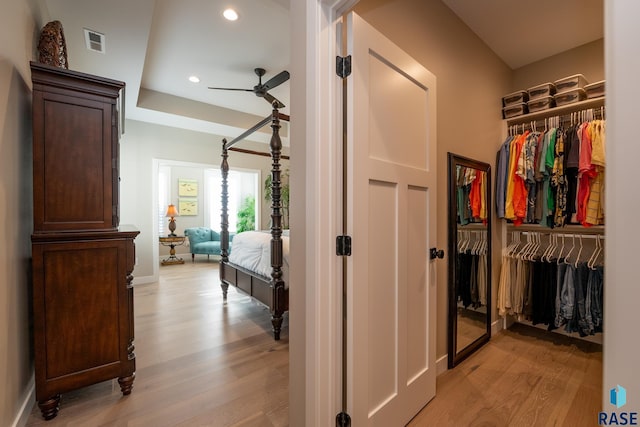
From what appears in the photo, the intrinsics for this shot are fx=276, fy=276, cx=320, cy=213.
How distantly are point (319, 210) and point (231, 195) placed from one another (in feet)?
24.6

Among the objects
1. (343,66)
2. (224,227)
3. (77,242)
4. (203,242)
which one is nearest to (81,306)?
(77,242)

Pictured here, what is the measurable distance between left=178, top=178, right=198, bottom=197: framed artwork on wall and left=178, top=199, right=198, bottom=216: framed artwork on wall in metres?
0.17

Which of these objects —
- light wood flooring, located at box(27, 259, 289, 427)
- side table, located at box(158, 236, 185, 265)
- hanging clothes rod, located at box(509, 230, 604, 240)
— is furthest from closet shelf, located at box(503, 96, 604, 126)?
side table, located at box(158, 236, 185, 265)

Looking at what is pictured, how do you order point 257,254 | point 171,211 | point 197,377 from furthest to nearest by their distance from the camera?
point 171,211 < point 257,254 < point 197,377

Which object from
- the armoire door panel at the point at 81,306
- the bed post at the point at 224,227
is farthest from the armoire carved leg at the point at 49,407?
the bed post at the point at 224,227

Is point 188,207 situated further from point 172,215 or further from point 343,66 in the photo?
point 343,66

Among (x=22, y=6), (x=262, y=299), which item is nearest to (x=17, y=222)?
(x=22, y=6)

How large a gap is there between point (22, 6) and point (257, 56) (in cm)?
219

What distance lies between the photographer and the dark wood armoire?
1.53 m

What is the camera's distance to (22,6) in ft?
5.40

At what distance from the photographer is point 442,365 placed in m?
2.05

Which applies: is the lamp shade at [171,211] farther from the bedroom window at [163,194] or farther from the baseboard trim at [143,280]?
the baseboard trim at [143,280]

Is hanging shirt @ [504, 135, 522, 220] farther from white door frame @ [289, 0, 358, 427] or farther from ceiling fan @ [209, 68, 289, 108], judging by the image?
ceiling fan @ [209, 68, 289, 108]

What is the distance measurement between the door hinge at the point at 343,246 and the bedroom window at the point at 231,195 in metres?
6.75
